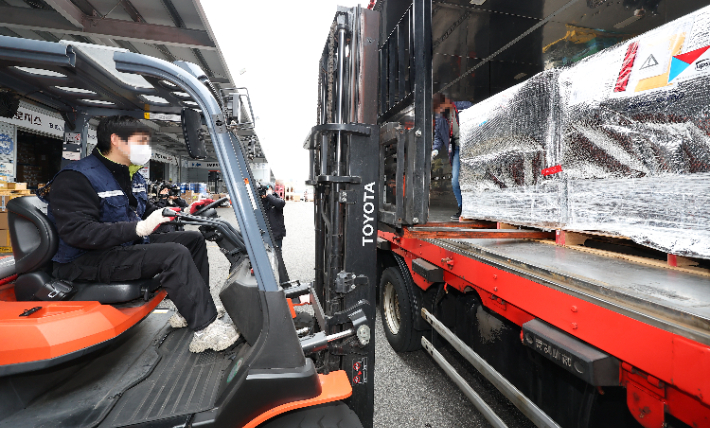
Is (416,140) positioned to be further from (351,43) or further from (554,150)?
(554,150)

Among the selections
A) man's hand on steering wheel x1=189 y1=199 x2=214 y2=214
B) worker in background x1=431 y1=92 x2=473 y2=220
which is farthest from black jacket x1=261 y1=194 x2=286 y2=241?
worker in background x1=431 y1=92 x2=473 y2=220

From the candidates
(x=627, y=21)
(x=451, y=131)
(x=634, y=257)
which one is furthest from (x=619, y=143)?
(x=627, y=21)

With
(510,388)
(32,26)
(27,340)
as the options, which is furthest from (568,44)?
(32,26)

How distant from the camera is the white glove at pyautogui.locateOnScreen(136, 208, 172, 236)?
5.88 ft

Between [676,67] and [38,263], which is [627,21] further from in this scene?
[38,263]

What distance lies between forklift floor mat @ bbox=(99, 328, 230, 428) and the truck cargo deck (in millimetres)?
1564

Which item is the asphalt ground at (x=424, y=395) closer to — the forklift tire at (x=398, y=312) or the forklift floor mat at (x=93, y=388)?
the forklift tire at (x=398, y=312)

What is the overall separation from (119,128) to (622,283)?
2626 mm

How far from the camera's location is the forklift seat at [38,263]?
6.04 ft

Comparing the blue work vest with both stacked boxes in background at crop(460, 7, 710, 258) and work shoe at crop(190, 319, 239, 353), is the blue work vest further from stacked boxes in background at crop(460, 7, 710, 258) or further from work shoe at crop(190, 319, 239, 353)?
stacked boxes in background at crop(460, 7, 710, 258)

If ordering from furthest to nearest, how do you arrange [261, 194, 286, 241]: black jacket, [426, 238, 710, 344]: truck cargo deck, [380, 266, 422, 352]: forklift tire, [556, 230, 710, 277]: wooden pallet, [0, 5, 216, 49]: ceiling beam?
1. [261, 194, 286, 241]: black jacket
2. [0, 5, 216, 49]: ceiling beam
3. [380, 266, 422, 352]: forklift tire
4. [556, 230, 710, 277]: wooden pallet
5. [426, 238, 710, 344]: truck cargo deck

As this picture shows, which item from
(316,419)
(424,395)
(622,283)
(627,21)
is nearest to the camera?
(622,283)

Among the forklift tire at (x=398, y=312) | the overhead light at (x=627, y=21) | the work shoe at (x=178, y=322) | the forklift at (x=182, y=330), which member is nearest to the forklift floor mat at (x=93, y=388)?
the forklift at (x=182, y=330)

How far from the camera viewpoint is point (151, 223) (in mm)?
1794
